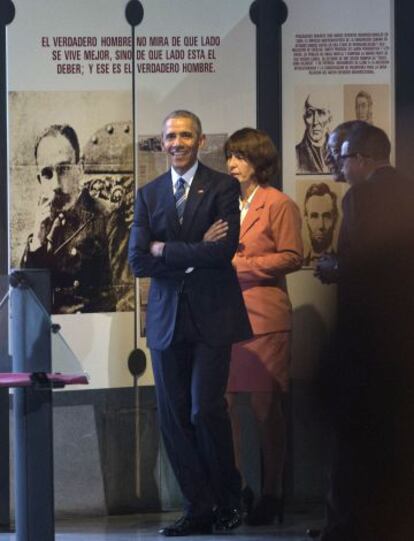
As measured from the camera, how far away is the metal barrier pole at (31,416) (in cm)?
454

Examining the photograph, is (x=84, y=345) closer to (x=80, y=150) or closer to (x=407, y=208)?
(x=80, y=150)

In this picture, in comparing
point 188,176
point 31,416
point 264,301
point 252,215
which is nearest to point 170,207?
point 188,176

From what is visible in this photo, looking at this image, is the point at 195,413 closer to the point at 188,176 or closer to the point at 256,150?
the point at 188,176

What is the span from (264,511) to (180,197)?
159cm

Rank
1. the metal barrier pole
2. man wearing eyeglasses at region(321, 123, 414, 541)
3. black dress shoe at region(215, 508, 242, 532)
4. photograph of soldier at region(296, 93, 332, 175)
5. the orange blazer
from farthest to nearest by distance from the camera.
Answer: photograph of soldier at region(296, 93, 332, 175), the orange blazer, black dress shoe at region(215, 508, 242, 532), the metal barrier pole, man wearing eyeglasses at region(321, 123, 414, 541)

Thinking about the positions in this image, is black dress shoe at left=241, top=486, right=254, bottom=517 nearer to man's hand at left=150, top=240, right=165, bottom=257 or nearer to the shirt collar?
man's hand at left=150, top=240, right=165, bottom=257

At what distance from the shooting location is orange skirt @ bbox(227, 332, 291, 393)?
21.5 ft

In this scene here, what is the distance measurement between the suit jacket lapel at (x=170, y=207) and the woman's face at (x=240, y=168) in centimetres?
44

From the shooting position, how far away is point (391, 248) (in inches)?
175

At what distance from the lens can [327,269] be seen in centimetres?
652

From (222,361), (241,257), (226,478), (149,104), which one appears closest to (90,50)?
(149,104)

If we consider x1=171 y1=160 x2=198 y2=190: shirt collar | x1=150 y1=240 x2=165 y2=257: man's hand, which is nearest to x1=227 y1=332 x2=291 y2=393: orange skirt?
x1=150 y1=240 x2=165 y2=257: man's hand

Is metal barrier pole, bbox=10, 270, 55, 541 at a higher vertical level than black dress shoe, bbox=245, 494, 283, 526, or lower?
higher

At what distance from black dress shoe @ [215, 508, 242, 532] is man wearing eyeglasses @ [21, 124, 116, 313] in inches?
47.6
